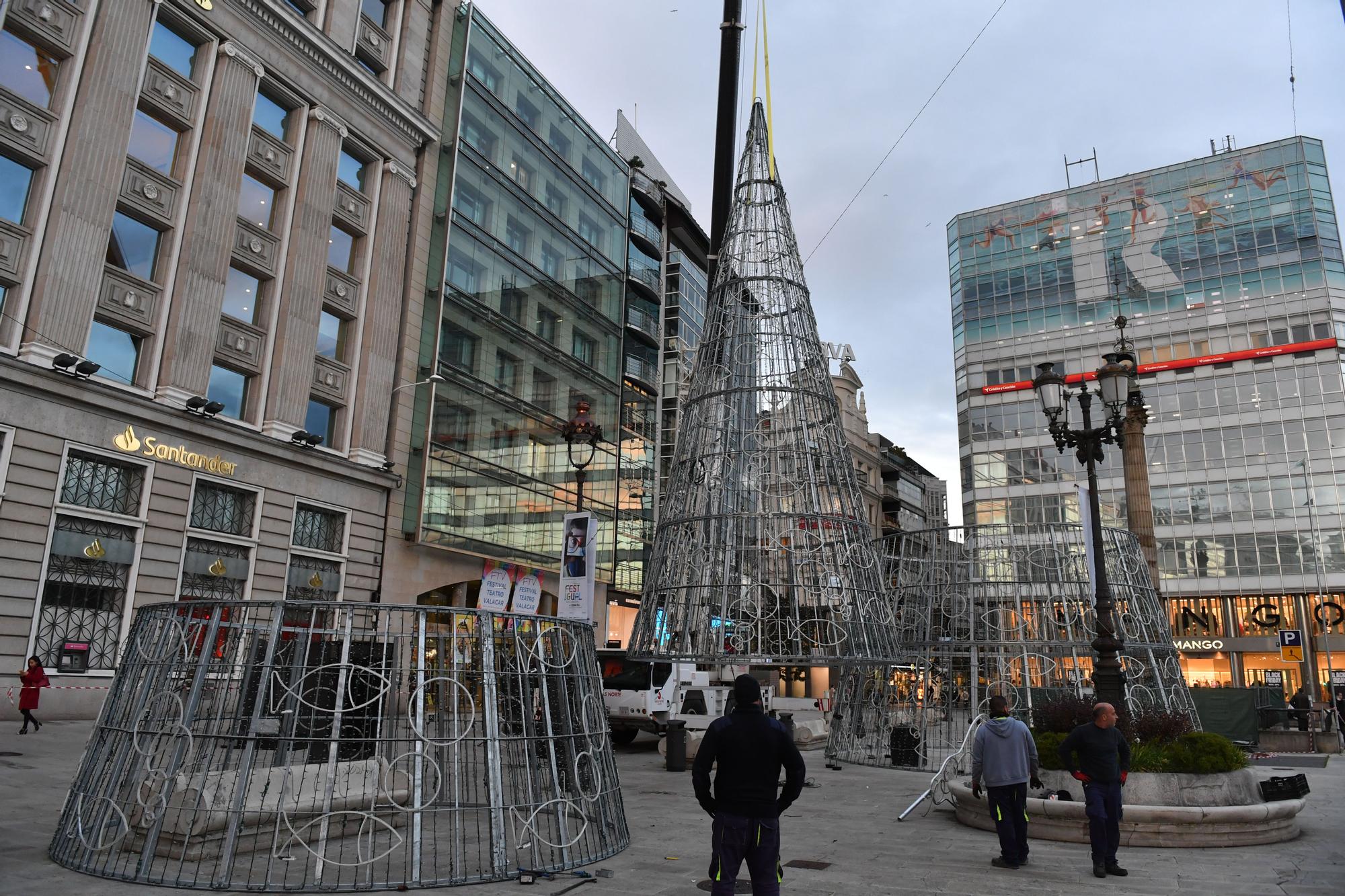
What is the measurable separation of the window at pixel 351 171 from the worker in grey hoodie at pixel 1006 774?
97.3 feet

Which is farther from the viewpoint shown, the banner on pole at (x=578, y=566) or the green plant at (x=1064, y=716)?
the banner on pole at (x=578, y=566)

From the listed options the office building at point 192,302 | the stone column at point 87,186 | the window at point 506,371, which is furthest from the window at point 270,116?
the window at point 506,371

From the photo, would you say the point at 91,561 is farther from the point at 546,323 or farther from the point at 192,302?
the point at 546,323

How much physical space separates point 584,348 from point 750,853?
3927cm

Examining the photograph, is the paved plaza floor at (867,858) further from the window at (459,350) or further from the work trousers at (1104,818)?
the window at (459,350)

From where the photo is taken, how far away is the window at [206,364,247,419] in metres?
26.7

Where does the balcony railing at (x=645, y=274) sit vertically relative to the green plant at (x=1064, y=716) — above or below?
above

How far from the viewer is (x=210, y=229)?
26188 millimetres

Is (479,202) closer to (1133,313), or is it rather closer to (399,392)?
(399,392)

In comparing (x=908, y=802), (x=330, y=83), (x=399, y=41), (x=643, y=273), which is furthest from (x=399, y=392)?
(x=908, y=802)

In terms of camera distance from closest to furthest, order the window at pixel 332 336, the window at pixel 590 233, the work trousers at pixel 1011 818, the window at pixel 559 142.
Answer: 1. the work trousers at pixel 1011 818
2. the window at pixel 332 336
3. the window at pixel 559 142
4. the window at pixel 590 233

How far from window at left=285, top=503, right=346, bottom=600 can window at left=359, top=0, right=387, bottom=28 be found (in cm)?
1865

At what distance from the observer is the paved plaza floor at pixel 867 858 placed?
7434 millimetres

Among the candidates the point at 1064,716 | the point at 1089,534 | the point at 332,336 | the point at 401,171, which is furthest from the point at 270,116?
the point at 1064,716
